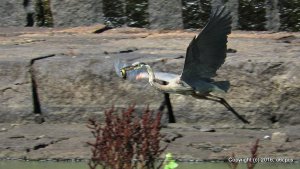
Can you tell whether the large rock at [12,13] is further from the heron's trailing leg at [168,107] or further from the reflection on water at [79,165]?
the reflection on water at [79,165]

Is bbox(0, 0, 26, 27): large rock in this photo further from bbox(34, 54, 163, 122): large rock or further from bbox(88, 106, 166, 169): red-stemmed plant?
bbox(88, 106, 166, 169): red-stemmed plant

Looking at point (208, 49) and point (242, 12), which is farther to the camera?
point (242, 12)

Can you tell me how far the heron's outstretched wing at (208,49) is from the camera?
5.35 meters

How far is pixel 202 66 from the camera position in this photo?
5.62 meters

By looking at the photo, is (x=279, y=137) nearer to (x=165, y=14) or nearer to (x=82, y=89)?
(x=82, y=89)

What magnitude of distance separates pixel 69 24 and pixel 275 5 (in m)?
1.88

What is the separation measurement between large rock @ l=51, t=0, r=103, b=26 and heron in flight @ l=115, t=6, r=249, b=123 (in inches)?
99.1

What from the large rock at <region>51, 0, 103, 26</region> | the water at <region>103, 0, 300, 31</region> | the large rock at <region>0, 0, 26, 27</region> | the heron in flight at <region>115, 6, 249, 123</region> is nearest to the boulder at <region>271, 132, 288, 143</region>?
the heron in flight at <region>115, 6, 249, 123</region>

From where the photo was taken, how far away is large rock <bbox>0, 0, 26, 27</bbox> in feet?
28.0

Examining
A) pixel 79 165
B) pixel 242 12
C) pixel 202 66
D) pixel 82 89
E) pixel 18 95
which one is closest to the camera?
pixel 202 66

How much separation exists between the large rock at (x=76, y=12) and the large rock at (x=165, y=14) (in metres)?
A: 0.48

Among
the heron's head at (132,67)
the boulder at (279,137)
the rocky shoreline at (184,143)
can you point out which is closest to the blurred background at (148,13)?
the rocky shoreline at (184,143)

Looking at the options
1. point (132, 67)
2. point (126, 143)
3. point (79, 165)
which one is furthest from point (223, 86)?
point (126, 143)

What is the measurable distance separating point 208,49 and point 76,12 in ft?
10.3
